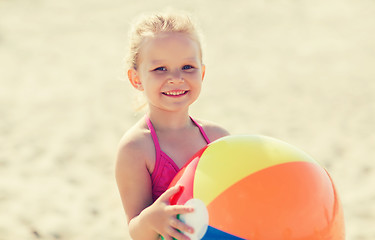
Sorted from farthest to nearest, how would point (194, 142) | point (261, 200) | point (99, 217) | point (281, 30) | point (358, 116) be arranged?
point (281, 30) < point (358, 116) < point (99, 217) < point (194, 142) < point (261, 200)

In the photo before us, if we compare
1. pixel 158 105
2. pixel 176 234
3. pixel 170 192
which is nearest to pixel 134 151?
pixel 158 105

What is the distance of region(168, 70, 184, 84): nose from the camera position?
2.38 meters

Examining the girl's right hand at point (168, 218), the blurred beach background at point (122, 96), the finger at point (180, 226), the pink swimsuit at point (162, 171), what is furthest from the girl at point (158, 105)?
the blurred beach background at point (122, 96)

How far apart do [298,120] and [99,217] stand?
10.9 feet

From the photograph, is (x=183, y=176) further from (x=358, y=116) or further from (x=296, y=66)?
(x=296, y=66)

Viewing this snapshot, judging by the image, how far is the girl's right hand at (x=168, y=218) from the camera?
1.95m

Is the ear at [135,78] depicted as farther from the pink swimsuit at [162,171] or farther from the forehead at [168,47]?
the pink swimsuit at [162,171]

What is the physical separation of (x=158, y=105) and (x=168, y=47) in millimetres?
318

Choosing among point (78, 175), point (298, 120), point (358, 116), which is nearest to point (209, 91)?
point (298, 120)

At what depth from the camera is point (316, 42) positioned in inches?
374

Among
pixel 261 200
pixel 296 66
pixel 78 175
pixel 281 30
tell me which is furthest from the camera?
pixel 281 30

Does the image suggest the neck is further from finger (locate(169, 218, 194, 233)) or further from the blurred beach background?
finger (locate(169, 218, 194, 233))

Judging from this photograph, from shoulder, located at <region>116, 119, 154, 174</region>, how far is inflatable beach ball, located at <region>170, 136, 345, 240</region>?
278 millimetres

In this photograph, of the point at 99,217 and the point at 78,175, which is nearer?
the point at 99,217
